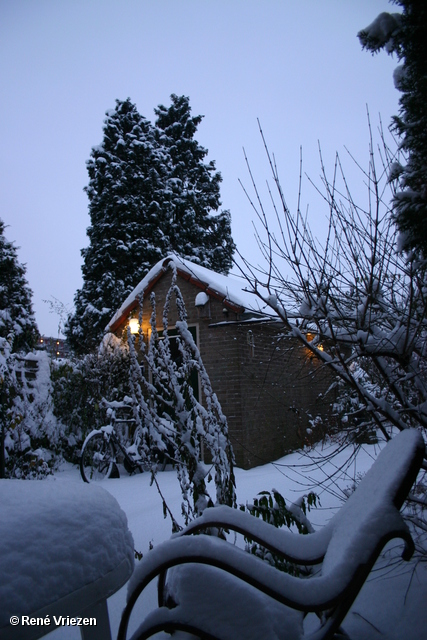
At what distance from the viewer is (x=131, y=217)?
60.7 feet

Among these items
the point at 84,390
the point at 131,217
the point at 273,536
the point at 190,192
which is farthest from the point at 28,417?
the point at 190,192

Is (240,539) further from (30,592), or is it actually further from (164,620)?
(30,592)

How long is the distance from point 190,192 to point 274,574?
2122cm

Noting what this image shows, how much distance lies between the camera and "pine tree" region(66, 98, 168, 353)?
17328mm

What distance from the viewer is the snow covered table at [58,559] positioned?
2.75 ft

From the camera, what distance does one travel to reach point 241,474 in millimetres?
6324

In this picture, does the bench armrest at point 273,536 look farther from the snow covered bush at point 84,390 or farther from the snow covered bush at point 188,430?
the snow covered bush at point 84,390

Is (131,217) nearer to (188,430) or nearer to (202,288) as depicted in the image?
(202,288)

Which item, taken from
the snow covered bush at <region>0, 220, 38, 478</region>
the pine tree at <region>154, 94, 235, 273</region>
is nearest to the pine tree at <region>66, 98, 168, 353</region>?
the pine tree at <region>154, 94, 235, 273</region>

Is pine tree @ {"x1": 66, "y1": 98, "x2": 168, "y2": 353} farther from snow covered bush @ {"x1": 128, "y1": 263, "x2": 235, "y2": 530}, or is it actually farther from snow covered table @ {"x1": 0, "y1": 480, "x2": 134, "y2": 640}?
snow covered table @ {"x1": 0, "y1": 480, "x2": 134, "y2": 640}

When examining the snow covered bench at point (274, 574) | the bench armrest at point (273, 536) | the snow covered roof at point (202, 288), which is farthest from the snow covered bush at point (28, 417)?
the snow covered bench at point (274, 574)

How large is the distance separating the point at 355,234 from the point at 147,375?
21.4 ft

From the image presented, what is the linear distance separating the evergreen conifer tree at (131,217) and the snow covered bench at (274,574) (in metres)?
15.6

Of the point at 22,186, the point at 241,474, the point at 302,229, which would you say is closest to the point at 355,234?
the point at 302,229
